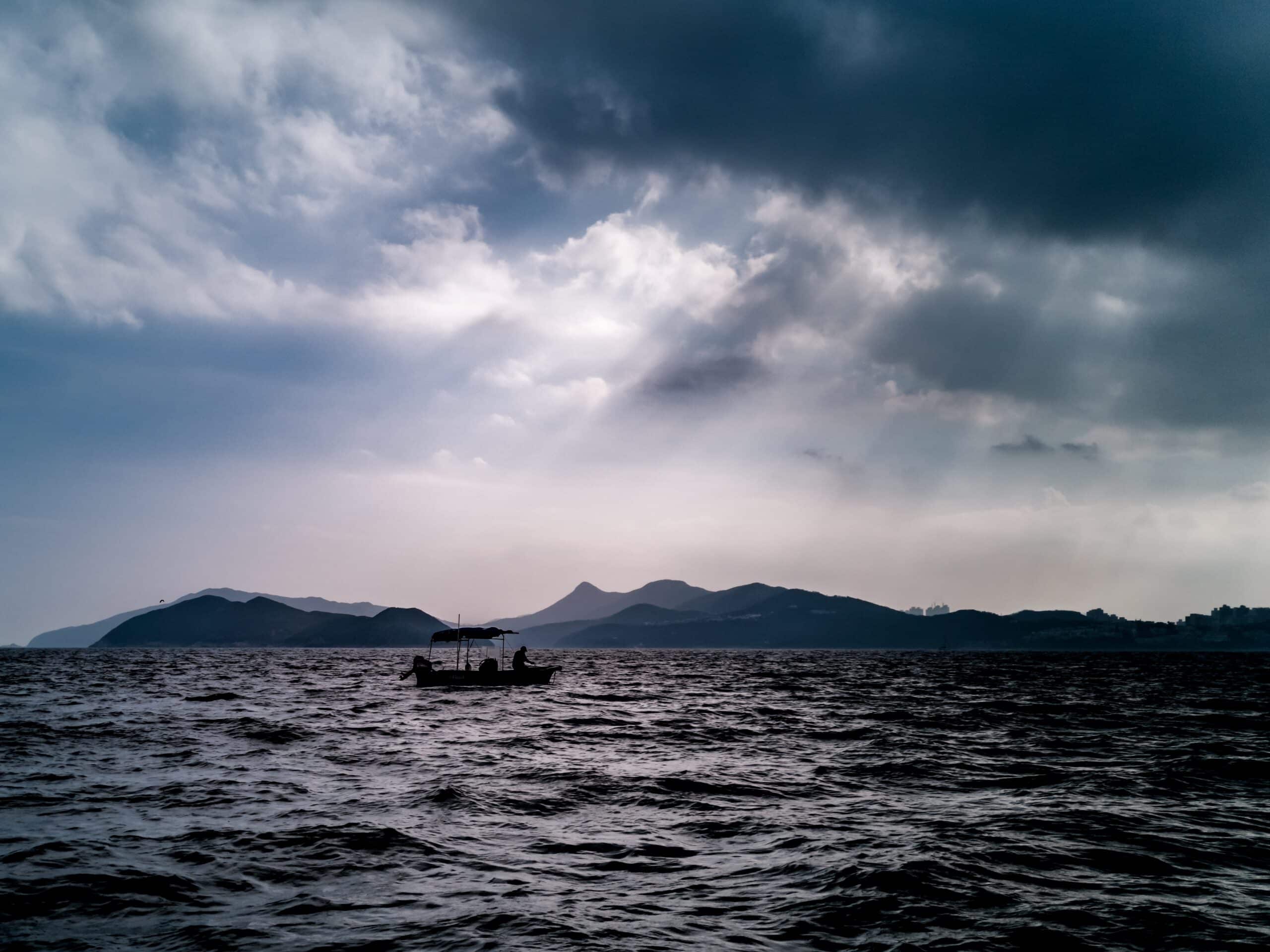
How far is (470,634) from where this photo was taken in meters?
59.7

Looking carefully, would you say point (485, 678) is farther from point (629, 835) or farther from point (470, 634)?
point (629, 835)

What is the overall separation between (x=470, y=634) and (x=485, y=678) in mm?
4598

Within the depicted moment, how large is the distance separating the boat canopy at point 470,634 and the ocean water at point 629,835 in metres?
19.3

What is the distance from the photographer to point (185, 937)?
10.6 metres

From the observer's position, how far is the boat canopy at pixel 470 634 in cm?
5797

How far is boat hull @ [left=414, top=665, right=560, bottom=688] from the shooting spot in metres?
61.9

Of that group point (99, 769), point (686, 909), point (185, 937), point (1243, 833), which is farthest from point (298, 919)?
point (1243, 833)

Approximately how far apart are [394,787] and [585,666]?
11527 centimetres

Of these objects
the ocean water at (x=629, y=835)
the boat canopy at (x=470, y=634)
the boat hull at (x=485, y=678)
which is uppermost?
the boat canopy at (x=470, y=634)

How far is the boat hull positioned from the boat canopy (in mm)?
2914

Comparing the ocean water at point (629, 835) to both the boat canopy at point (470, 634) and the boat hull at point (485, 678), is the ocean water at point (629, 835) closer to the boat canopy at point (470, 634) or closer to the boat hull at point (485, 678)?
the boat canopy at point (470, 634)

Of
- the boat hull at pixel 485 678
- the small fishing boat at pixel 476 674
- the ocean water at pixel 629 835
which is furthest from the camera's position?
the boat hull at pixel 485 678

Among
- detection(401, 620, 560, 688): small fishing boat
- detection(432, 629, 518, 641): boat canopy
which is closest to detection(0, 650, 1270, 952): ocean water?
detection(432, 629, 518, 641): boat canopy

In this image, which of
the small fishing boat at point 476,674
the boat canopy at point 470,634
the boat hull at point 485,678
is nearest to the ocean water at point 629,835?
the boat canopy at point 470,634
